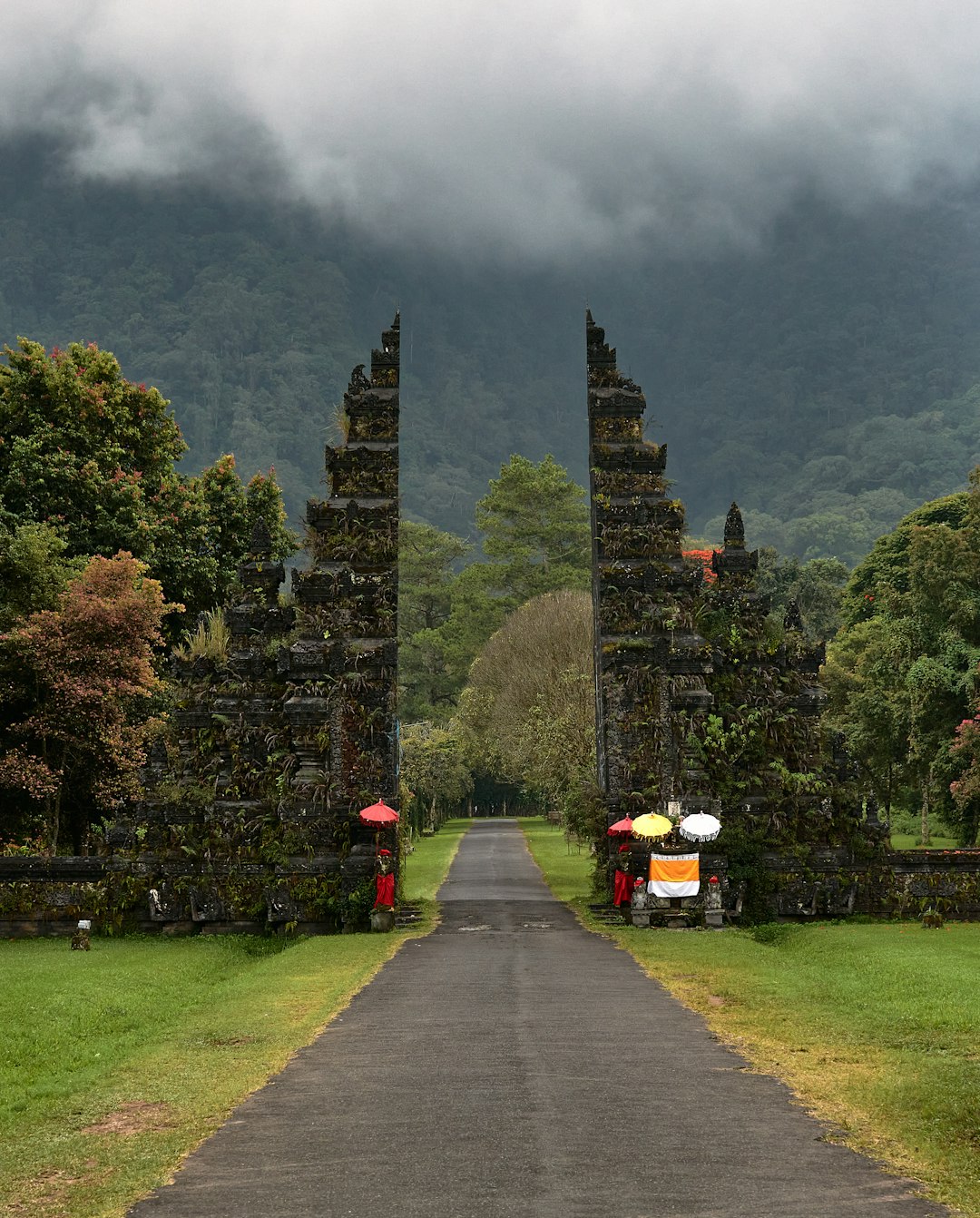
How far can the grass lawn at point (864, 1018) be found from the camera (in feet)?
32.3

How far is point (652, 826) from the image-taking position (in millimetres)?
25375

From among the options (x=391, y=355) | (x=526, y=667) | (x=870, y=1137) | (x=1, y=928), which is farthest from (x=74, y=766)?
(x=526, y=667)

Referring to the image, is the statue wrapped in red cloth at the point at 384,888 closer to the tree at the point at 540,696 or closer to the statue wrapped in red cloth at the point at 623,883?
the statue wrapped in red cloth at the point at 623,883

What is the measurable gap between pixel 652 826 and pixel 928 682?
687 inches

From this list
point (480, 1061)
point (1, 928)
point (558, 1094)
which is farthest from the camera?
point (1, 928)

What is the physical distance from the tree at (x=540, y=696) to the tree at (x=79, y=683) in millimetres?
18553

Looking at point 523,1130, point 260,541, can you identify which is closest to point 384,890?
point 260,541

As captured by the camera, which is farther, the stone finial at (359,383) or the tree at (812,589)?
the tree at (812,589)

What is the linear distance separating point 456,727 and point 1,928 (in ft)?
160

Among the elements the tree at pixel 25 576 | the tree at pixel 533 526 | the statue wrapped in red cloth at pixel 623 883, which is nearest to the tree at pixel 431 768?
the tree at pixel 533 526

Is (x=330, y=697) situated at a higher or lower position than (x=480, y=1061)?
higher

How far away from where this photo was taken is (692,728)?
89.6 feet

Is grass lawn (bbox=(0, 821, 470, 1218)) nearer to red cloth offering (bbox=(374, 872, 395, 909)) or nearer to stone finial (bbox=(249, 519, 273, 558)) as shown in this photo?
red cloth offering (bbox=(374, 872, 395, 909))

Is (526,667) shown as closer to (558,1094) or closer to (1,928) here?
(1,928)
